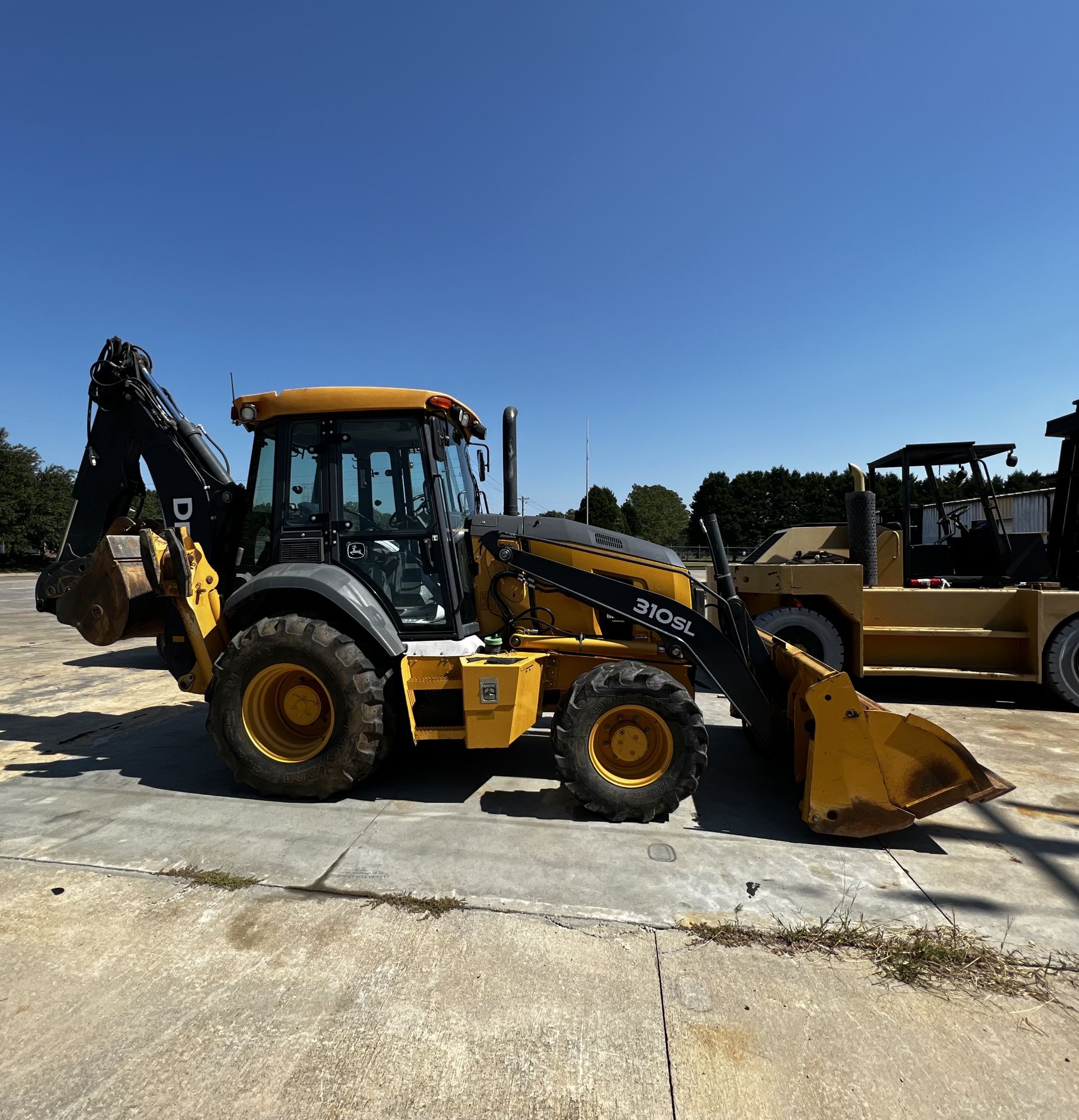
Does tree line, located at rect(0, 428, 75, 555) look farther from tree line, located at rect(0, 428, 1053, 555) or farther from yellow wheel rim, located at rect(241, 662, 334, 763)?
yellow wheel rim, located at rect(241, 662, 334, 763)

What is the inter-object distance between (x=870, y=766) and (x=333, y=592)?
3192 millimetres

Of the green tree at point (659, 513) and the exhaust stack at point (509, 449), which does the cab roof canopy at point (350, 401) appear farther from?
the green tree at point (659, 513)

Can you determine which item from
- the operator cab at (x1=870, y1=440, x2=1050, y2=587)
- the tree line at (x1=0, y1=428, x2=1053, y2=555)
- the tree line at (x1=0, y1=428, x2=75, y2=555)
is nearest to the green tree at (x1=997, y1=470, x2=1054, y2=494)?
the tree line at (x1=0, y1=428, x2=1053, y2=555)

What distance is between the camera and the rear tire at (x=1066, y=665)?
631 centimetres

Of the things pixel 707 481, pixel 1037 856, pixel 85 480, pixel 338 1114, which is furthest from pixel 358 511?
pixel 707 481

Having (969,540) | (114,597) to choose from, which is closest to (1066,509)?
(969,540)

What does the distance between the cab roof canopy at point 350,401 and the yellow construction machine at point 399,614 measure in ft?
0.04

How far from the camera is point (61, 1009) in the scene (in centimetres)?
217

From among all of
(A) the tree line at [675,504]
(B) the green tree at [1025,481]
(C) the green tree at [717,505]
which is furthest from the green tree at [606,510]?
(B) the green tree at [1025,481]

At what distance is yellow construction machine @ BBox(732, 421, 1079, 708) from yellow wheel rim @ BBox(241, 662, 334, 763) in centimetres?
486

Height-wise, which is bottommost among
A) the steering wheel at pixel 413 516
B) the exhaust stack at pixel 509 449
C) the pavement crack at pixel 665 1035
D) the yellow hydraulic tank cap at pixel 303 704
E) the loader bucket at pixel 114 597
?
the pavement crack at pixel 665 1035

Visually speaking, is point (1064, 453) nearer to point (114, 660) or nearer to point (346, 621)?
point (346, 621)

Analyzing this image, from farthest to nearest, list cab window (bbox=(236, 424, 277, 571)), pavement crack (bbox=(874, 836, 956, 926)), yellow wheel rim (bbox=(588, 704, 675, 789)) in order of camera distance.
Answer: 1. cab window (bbox=(236, 424, 277, 571))
2. yellow wheel rim (bbox=(588, 704, 675, 789))
3. pavement crack (bbox=(874, 836, 956, 926))

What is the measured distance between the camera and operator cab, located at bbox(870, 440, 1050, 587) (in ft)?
23.1
